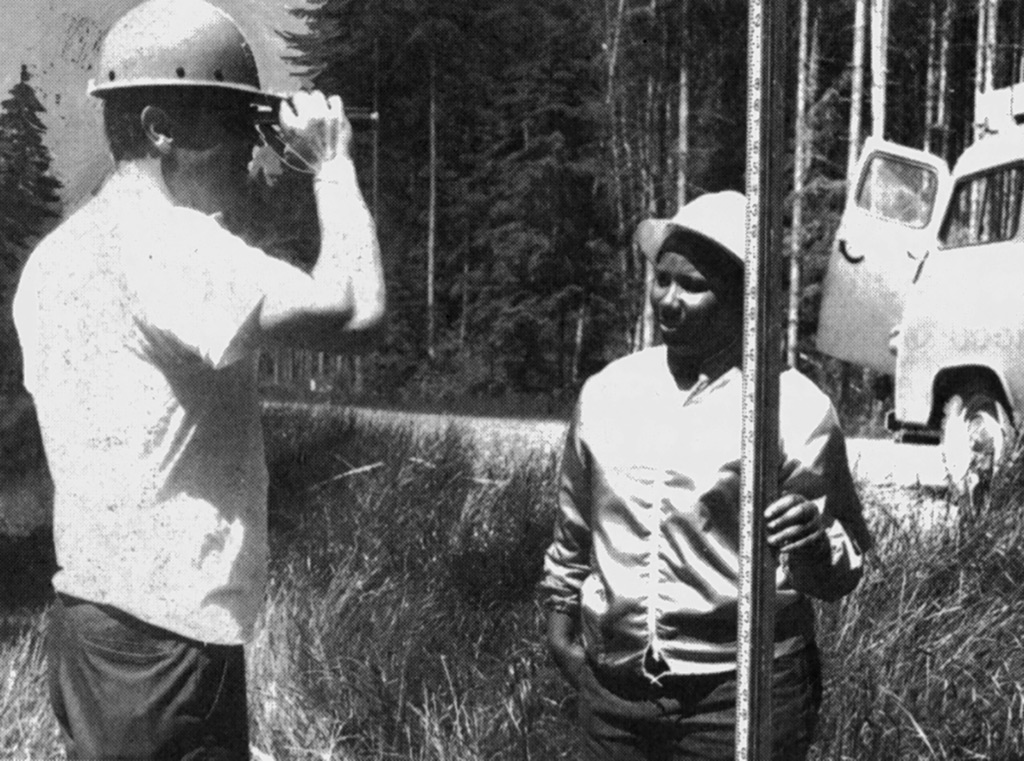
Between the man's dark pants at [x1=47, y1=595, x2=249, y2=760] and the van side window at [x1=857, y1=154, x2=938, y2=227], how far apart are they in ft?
15.7

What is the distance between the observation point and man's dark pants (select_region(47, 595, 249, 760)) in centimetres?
207

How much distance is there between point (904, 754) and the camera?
3.35 m

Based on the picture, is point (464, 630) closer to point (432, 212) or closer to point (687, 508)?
point (432, 212)

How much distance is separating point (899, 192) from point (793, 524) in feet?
16.7

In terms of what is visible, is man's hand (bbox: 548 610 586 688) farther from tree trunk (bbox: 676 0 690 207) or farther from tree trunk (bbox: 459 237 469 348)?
tree trunk (bbox: 676 0 690 207)

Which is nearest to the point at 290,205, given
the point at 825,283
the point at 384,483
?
the point at 384,483

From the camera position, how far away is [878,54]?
8.01 metres

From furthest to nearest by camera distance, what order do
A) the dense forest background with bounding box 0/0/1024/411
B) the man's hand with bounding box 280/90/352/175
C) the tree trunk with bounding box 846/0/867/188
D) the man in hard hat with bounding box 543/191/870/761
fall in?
the tree trunk with bounding box 846/0/867/188
the dense forest background with bounding box 0/0/1024/411
the man in hard hat with bounding box 543/191/870/761
the man's hand with bounding box 280/90/352/175

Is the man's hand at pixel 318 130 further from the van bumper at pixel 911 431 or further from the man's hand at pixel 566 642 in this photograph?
the van bumper at pixel 911 431

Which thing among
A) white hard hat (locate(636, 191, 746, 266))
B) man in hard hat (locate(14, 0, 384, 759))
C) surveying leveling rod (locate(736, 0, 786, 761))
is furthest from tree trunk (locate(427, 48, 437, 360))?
surveying leveling rod (locate(736, 0, 786, 761))

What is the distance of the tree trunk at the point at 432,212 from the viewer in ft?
13.4

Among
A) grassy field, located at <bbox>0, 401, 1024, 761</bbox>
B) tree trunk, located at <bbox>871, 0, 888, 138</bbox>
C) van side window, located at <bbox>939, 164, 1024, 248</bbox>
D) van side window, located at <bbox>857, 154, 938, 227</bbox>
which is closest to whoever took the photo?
grassy field, located at <bbox>0, 401, 1024, 761</bbox>

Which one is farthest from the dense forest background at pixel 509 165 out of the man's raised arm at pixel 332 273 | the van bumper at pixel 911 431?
the van bumper at pixel 911 431

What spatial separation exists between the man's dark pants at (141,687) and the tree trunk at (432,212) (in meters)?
2.04
